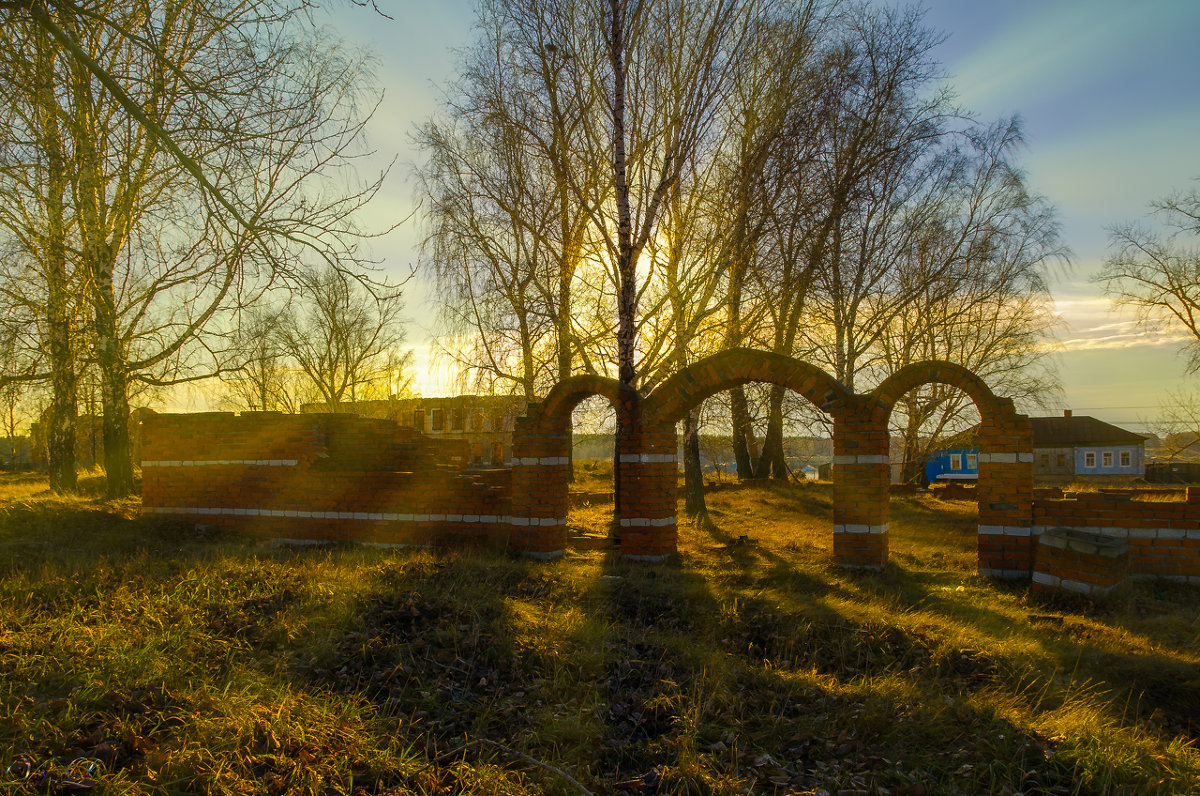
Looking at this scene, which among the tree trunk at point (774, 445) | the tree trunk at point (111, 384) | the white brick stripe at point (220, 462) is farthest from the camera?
the tree trunk at point (774, 445)

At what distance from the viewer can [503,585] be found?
8125 mm

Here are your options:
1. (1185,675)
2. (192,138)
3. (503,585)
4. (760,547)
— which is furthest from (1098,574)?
(192,138)

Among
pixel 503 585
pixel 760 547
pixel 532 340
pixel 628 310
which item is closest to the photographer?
pixel 503 585

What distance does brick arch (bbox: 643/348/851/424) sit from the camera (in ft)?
30.4

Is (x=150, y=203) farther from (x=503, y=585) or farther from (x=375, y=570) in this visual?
(x=503, y=585)

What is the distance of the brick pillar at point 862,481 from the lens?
9.20m

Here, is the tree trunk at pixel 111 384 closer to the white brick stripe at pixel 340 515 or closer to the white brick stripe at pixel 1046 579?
the white brick stripe at pixel 340 515

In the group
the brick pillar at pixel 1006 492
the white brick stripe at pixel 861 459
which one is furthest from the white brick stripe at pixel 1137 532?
the white brick stripe at pixel 861 459

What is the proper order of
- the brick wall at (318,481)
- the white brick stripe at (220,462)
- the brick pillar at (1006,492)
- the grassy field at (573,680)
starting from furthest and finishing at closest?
1. the white brick stripe at (220,462)
2. the brick wall at (318,481)
3. the brick pillar at (1006,492)
4. the grassy field at (573,680)

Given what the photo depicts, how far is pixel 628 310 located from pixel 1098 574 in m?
6.52

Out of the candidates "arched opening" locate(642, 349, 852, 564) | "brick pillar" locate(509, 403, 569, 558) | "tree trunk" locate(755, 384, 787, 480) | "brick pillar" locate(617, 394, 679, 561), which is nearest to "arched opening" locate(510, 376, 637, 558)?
"brick pillar" locate(509, 403, 569, 558)

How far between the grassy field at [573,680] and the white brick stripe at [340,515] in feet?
4.96

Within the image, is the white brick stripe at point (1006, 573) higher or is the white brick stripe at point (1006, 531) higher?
the white brick stripe at point (1006, 531)

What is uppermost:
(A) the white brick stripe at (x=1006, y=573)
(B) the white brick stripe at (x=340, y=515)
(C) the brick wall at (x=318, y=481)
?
(C) the brick wall at (x=318, y=481)
